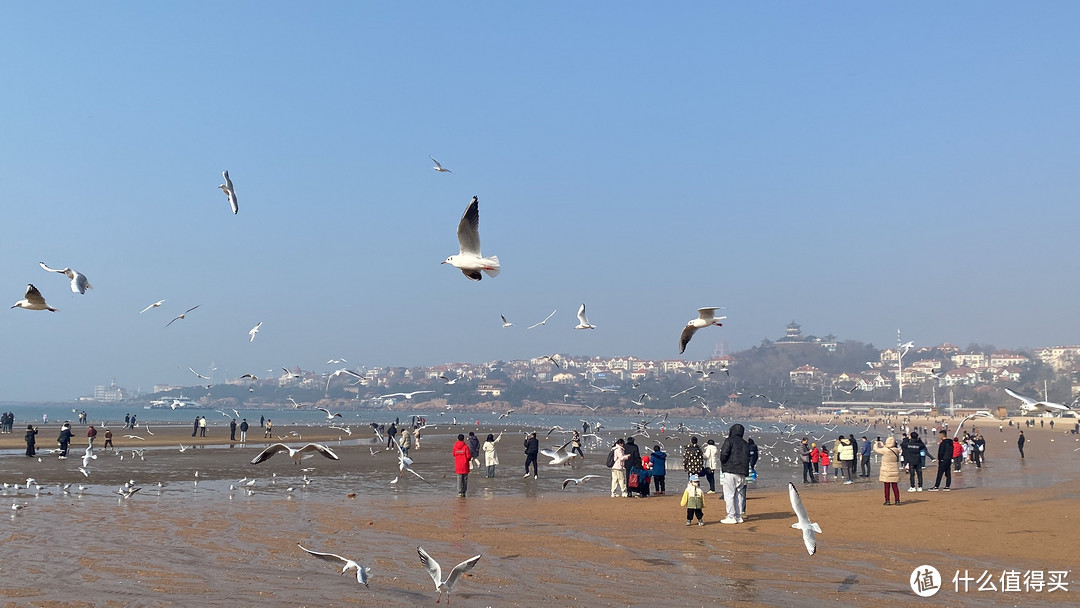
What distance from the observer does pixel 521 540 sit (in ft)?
42.6

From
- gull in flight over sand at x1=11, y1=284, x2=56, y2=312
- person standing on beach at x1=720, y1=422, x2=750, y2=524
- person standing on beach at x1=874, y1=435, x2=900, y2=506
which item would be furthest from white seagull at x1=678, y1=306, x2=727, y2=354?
gull in flight over sand at x1=11, y1=284, x2=56, y2=312

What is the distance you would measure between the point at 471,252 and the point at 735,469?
267 inches

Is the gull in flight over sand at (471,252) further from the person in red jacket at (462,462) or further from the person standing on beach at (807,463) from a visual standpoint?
the person standing on beach at (807,463)

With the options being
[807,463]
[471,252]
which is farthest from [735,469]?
[807,463]

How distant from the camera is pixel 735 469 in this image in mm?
Result: 14352

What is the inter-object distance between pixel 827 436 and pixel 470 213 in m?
66.6

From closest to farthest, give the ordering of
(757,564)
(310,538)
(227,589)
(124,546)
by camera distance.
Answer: (227,589), (757,564), (124,546), (310,538)

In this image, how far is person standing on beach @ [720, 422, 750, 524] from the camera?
46.8 ft

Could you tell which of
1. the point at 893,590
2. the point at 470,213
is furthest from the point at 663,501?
the point at 470,213

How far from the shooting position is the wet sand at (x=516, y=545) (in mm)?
9227

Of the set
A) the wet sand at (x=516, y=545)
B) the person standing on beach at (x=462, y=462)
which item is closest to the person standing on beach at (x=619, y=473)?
the wet sand at (x=516, y=545)

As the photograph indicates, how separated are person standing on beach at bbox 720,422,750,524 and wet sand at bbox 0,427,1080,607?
0.37 metres

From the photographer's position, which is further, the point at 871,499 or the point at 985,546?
the point at 871,499

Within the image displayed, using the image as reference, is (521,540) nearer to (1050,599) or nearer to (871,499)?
(1050,599)
